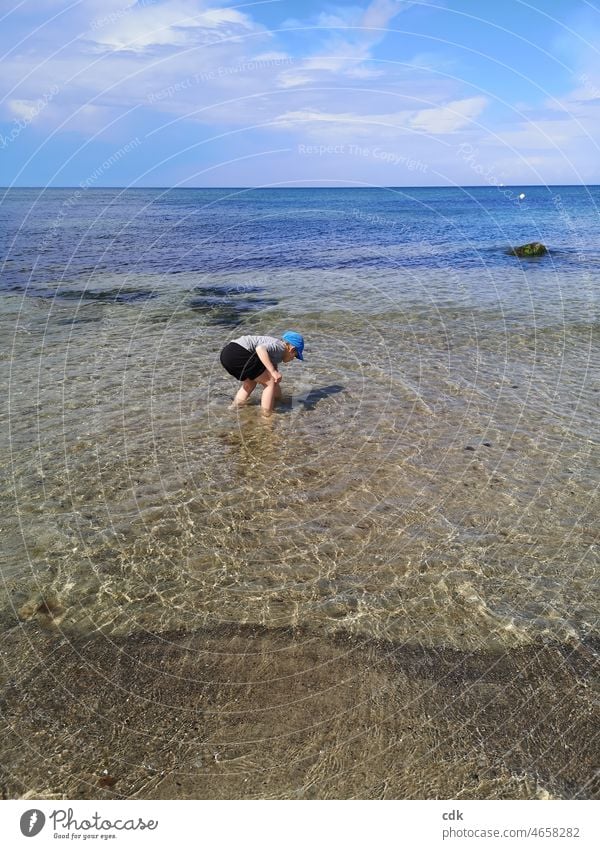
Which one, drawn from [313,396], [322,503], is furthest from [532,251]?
[322,503]

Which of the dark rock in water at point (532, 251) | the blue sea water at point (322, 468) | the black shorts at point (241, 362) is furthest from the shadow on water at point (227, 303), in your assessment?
the dark rock in water at point (532, 251)

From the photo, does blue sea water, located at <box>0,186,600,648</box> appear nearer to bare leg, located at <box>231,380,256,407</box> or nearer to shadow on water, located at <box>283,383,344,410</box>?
shadow on water, located at <box>283,383,344,410</box>

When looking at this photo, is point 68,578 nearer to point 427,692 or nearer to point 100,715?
point 100,715

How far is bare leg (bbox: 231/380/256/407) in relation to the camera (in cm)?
1153

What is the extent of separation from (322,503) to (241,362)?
3984 mm

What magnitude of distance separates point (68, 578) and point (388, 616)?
379cm

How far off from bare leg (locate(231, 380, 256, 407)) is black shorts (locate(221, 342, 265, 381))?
36cm

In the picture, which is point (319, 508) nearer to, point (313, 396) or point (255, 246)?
point (313, 396)

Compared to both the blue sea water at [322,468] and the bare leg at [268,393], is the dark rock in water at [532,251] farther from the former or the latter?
the bare leg at [268,393]

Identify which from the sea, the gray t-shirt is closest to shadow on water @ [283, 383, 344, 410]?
the sea

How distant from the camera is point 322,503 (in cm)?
817

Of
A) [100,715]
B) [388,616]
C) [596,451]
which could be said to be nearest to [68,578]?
[100,715]

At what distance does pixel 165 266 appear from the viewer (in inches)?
1203

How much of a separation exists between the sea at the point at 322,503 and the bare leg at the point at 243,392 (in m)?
0.29
